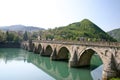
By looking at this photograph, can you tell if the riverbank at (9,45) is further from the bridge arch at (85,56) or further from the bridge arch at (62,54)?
the bridge arch at (85,56)

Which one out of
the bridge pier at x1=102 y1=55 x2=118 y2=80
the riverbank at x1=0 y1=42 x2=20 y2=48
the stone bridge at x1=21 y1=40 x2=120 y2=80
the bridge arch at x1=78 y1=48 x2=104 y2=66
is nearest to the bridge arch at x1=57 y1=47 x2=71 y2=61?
the stone bridge at x1=21 y1=40 x2=120 y2=80

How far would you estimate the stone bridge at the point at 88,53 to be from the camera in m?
25.8

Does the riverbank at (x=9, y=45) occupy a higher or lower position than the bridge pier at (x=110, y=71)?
higher

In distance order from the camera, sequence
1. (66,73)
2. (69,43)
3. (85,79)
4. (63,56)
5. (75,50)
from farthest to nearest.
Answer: (63,56) < (69,43) < (75,50) < (66,73) < (85,79)

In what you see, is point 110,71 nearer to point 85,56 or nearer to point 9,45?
point 85,56

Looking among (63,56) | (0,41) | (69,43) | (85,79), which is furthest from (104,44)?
(0,41)

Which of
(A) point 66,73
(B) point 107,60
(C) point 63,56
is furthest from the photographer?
(C) point 63,56

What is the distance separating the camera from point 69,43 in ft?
133

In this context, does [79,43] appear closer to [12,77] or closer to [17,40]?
[12,77]

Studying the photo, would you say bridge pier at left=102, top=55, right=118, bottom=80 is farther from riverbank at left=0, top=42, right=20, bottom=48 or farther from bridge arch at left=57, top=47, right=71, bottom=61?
riverbank at left=0, top=42, right=20, bottom=48

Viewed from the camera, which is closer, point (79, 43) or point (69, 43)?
point (79, 43)

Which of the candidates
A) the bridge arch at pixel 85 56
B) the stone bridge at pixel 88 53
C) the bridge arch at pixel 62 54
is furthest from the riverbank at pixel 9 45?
the bridge arch at pixel 85 56

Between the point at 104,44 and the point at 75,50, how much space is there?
9171 mm

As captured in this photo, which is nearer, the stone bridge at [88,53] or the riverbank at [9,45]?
the stone bridge at [88,53]
